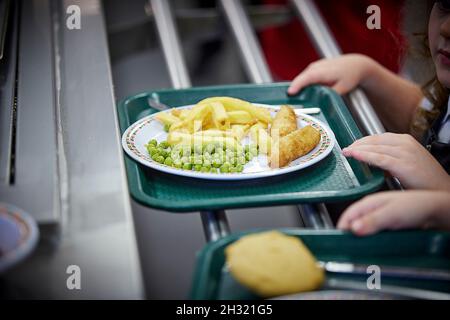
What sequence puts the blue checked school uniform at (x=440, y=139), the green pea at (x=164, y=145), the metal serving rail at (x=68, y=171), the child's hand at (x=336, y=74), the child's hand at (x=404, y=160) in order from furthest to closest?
the child's hand at (x=336, y=74)
the blue checked school uniform at (x=440, y=139)
the green pea at (x=164, y=145)
the child's hand at (x=404, y=160)
the metal serving rail at (x=68, y=171)

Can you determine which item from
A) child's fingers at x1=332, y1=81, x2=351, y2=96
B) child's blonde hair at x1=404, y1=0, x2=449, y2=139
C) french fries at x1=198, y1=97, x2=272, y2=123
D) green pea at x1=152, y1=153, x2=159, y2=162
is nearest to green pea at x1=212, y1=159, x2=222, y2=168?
green pea at x1=152, y1=153, x2=159, y2=162

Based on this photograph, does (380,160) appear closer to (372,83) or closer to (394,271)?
(394,271)

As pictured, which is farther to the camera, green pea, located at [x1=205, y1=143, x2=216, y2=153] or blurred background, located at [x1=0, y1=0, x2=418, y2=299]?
green pea, located at [x1=205, y1=143, x2=216, y2=153]

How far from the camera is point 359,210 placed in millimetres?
839

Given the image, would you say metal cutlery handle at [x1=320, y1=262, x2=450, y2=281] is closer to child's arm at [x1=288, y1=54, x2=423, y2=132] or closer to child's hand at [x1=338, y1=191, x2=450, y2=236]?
child's hand at [x1=338, y1=191, x2=450, y2=236]

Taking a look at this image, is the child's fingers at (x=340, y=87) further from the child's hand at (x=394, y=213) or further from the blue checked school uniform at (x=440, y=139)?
the child's hand at (x=394, y=213)

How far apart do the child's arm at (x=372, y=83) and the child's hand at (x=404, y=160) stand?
Result: 440mm

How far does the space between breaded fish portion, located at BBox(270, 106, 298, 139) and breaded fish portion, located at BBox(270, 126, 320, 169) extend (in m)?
0.04

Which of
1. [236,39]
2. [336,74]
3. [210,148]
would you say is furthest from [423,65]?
[210,148]

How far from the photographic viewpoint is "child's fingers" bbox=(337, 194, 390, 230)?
83cm

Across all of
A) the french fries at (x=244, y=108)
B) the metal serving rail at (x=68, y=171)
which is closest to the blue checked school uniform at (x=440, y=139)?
the french fries at (x=244, y=108)

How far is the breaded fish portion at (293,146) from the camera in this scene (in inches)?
42.1
